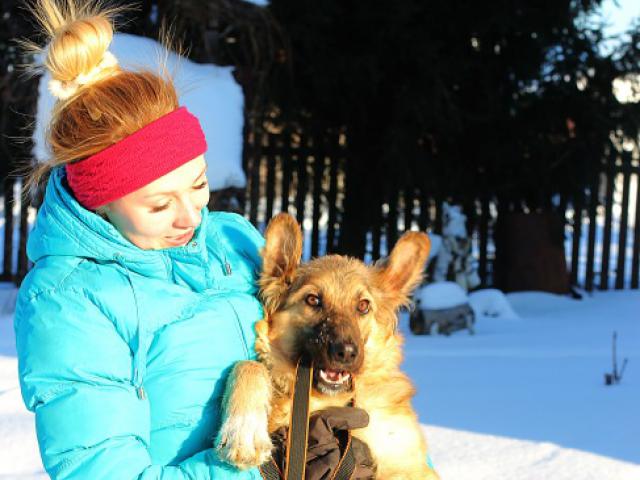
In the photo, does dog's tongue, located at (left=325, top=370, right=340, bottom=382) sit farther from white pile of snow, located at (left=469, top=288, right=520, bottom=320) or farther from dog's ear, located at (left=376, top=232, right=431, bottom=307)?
white pile of snow, located at (left=469, top=288, right=520, bottom=320)

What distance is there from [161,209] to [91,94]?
1.08 feet

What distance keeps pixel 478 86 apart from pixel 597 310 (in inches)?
116

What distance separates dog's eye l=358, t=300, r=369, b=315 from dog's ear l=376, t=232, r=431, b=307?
0.43 ft

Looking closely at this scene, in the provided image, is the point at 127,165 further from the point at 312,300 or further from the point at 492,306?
the point at 492,306

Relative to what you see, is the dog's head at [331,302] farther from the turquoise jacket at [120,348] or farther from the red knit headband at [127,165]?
the red knit headband at [127,165]

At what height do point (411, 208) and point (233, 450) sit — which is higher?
point (411, 208)

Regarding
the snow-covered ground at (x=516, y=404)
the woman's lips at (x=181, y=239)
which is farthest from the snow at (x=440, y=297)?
the woman's lips at (x=181, y=239)

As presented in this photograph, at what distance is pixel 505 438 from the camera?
14.1ft

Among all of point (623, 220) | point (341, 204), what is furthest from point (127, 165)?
point (623, 220)

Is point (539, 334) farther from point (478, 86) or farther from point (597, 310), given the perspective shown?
point (478, 86)

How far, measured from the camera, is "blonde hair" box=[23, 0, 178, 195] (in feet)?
6.75

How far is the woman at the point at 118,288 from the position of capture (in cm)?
188

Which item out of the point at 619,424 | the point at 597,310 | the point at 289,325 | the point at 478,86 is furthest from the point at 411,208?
the point at 289,325

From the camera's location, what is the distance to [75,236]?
2.04 metres
